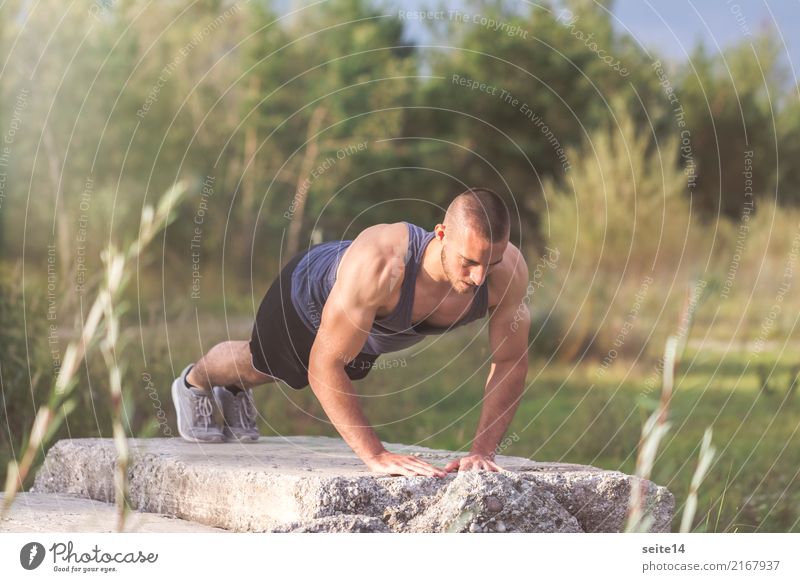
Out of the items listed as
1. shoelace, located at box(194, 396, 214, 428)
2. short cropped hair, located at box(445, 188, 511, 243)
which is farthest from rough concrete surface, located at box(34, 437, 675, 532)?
short cropped hair, located at box(445, 188, 511, 243)

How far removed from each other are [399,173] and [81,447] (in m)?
6.75

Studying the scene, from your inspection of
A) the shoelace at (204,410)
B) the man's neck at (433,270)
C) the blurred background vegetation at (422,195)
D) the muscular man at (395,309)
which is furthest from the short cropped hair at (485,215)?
the blurred background vegetation at (422,195)

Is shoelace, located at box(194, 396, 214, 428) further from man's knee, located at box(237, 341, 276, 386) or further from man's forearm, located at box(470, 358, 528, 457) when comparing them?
man's forearm, located at box(470, 358, 528, 457)

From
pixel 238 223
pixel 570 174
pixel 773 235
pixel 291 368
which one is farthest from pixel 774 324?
pixel 291 368

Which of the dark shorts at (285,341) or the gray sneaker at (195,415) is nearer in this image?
the dark shorts at (285,341)

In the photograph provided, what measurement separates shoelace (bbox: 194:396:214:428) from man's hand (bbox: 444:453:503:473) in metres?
1.22

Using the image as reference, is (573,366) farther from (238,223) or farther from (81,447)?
(81,447)

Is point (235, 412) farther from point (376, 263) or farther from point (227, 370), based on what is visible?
point (376, 263)

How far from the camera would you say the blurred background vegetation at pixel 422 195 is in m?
6.30

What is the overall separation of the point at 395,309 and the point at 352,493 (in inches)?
24.9

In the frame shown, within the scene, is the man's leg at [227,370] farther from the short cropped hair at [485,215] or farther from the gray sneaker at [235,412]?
the short cropped hair at [485,215]

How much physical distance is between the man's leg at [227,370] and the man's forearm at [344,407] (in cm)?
74

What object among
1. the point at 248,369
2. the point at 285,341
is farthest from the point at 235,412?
the point at 285,341

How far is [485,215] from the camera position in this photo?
3152 mm
